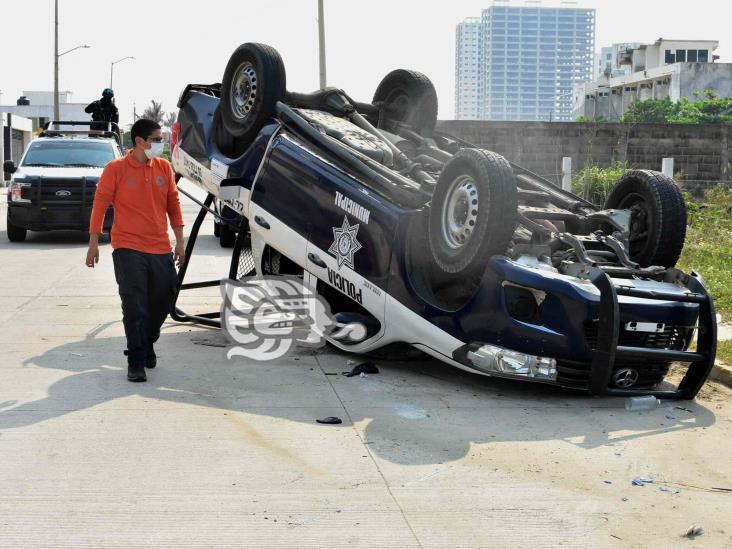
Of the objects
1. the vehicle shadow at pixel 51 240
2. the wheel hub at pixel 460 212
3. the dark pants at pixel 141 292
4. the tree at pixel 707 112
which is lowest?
the vehicle shadow at pixel 51 240

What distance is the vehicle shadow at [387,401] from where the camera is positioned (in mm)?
5953

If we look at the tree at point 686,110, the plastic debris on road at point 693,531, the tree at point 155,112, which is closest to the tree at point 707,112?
the tree at point 686,110

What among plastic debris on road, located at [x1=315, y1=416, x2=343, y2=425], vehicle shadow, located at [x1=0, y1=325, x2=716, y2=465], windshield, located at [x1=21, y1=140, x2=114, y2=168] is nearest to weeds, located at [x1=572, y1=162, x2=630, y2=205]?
windshield, located at [x1=21, y1=140, x2=114, y2=168]

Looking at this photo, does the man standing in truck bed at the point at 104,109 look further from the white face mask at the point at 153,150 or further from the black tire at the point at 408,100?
the white face mask at the point at 153,150

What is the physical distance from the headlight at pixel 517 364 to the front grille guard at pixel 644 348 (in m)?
0.28

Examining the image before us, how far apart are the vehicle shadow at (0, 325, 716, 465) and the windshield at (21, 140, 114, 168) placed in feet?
37.0

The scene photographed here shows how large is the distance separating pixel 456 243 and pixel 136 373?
2.39 m

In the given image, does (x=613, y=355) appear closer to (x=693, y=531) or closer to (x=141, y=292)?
(x=693, y=531)

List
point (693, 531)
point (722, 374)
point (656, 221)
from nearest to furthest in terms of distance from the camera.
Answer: point (693, 531) → point (656, 221) → point (722, 374)

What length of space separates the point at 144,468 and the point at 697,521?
2.68m

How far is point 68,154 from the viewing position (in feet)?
61.9

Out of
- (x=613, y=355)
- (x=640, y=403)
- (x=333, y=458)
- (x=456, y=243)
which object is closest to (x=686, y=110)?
(x=640, y=403)

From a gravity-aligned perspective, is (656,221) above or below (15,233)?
above

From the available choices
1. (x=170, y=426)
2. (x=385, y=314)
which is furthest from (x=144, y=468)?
(x=385, y=314)
